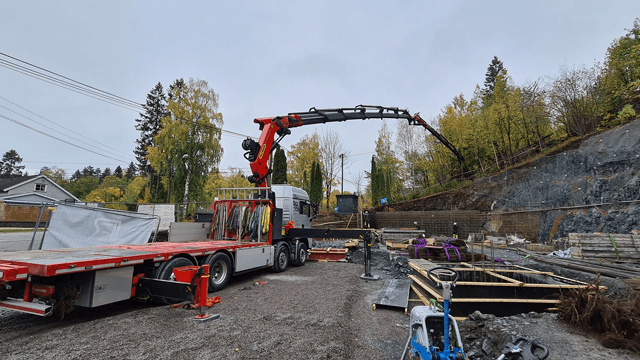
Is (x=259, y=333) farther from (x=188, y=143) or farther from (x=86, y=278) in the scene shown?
(x=188, y=143)

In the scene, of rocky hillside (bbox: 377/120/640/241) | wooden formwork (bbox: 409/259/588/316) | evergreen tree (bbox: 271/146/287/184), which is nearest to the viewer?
wooden formwork (bbox: 409/259/588/316)

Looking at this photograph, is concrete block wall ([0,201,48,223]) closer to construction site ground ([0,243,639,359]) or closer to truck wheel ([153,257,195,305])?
truck wheel ([153,257,195,305])

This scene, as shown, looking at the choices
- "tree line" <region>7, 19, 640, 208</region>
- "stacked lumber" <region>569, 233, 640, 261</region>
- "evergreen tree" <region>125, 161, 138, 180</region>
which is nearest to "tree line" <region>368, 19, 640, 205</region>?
"tree line" <region>7, 19, 640, 208</region>

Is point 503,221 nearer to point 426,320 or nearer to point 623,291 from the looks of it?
point 623,291

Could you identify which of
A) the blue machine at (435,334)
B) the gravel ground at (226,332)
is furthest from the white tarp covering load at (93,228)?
the blue machine at (435,334)

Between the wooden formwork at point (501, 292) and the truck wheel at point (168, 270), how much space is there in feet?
15.2

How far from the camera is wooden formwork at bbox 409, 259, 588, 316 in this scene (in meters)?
5.22

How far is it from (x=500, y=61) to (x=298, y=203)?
53.1 metres

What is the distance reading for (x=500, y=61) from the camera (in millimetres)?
49844

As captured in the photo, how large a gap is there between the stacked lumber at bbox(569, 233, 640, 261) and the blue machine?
Result: 1013cm

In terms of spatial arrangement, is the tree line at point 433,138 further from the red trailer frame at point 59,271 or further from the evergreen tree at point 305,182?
the red trailer frame at point 59,271

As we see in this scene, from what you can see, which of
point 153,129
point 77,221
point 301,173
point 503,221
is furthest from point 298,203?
point 153,129

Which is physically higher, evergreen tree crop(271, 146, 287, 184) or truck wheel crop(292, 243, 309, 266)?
evergreen tree crop(271, 146, 287, 184)

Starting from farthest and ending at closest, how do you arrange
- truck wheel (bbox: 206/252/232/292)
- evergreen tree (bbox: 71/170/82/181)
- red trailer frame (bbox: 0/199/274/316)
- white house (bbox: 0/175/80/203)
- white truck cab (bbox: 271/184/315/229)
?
1. evergreen tree (bbox: 71/170/82/181)
2. white house (bbox: 0/175/80/203)
3. white truck cab (bbox: 271/184/315/229)
4. truck wheel (bbox: 206/252/232/292)
5. red trailer frame (bbox: 0/199/274/316)
